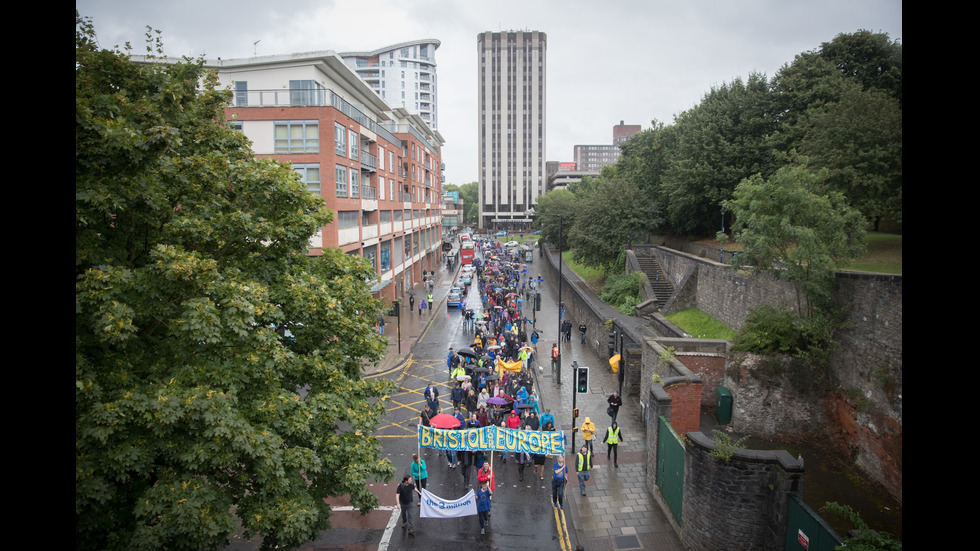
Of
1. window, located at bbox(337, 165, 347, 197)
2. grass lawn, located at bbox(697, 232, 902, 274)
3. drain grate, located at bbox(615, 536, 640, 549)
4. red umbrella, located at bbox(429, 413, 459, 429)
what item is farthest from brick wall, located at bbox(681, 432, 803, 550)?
window, located at bbox(337, 165, 347, 197)

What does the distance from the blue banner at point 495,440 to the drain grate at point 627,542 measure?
8.06 feet

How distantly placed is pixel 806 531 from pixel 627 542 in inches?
137

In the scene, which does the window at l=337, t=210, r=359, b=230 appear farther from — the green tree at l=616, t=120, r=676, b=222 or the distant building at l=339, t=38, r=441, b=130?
the distant building at l=339, t=38, r=441, b=130

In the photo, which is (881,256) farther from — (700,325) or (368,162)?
(368,162)

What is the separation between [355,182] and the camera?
3169 centimetres

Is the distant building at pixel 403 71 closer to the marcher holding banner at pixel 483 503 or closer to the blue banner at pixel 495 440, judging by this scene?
the blue banner at pixel 495 440

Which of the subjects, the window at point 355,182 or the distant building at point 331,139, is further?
the window at point 355,182

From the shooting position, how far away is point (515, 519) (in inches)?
476

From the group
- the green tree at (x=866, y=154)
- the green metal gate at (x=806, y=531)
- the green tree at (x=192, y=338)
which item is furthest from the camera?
the green tree at (x=866, y=154)

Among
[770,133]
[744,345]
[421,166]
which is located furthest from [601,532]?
[421,166]

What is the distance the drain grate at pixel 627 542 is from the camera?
1098cm

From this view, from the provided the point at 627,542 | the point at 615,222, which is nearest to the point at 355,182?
the point at 615,222

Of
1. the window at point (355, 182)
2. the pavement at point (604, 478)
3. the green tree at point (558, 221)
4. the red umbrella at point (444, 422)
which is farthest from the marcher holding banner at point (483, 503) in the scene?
the green tree at point (558, 221)
